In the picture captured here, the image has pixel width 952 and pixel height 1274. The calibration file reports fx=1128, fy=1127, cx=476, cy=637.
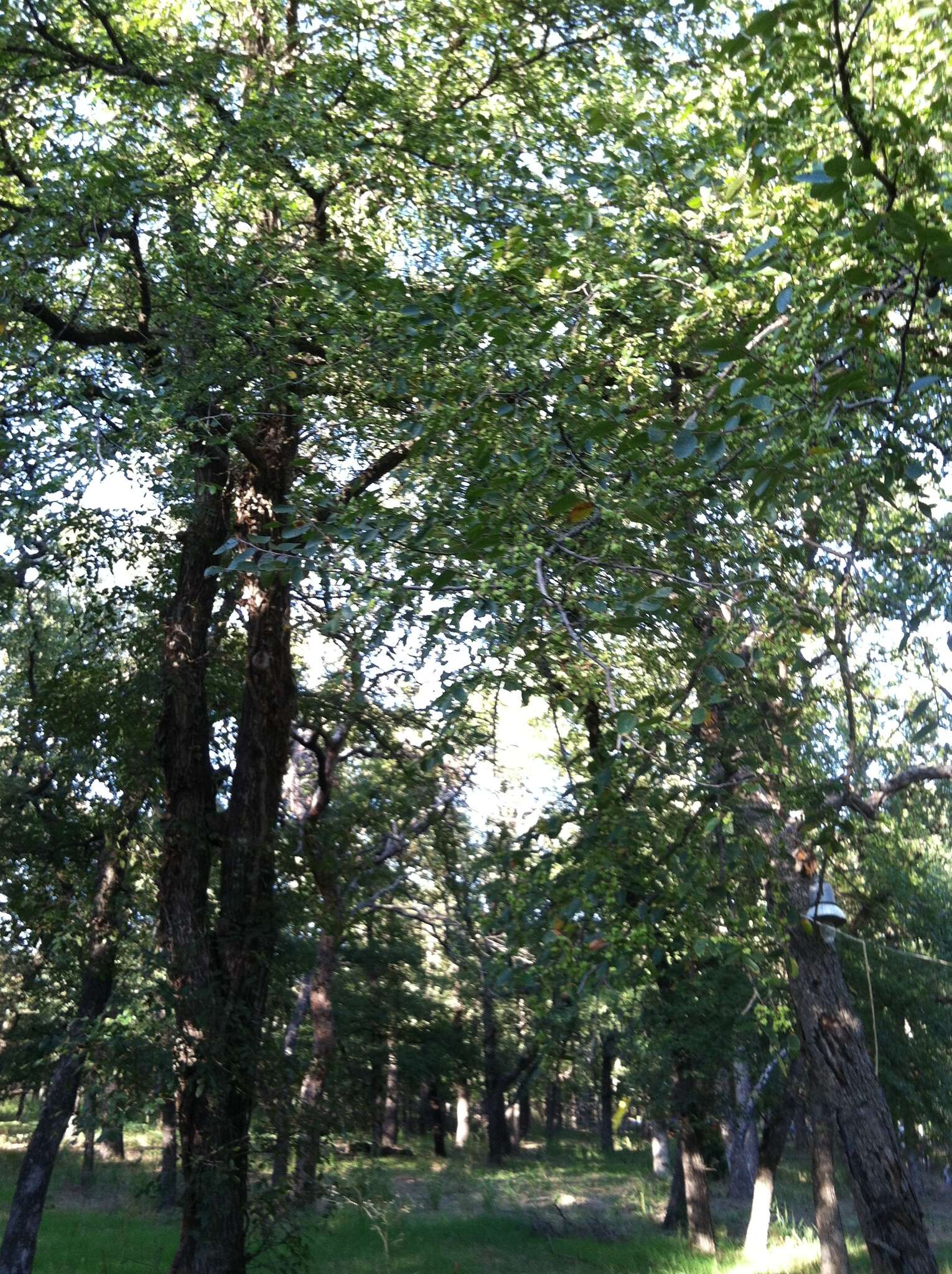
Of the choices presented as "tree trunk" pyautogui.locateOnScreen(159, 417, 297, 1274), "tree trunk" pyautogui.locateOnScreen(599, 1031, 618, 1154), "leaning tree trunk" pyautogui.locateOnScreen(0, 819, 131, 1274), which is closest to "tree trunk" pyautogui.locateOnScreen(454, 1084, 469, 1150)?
"tree trunk" pyautogui.locateOnScreen(599, 1031, 618, 1154)

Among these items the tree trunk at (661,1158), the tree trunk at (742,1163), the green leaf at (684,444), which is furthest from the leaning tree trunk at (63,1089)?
the tree trunk at (661,1158)

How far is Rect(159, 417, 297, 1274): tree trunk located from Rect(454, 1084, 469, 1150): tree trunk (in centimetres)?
2963

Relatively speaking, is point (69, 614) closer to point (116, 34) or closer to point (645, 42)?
point (116, 34)

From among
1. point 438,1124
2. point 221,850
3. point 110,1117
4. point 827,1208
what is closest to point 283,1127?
point 110,1117

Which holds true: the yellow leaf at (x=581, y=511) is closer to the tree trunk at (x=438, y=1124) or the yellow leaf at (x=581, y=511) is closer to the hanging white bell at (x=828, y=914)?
the hanging white bell at (x=828, y=914)

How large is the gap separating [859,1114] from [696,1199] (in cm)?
949

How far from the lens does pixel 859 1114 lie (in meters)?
7.33

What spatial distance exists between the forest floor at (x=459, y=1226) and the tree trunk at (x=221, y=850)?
0.52 meters

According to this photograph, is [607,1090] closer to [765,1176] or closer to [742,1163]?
[742,1163]

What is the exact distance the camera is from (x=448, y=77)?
7613 millimetres

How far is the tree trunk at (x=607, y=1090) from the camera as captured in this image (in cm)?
1931

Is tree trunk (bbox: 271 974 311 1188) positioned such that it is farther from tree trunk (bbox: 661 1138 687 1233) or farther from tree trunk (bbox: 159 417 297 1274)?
tree trunk (bbox: 661 1138 687 1233)

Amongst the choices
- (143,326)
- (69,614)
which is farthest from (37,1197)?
(143,326)

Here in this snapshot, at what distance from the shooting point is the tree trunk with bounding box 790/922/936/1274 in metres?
7.14
